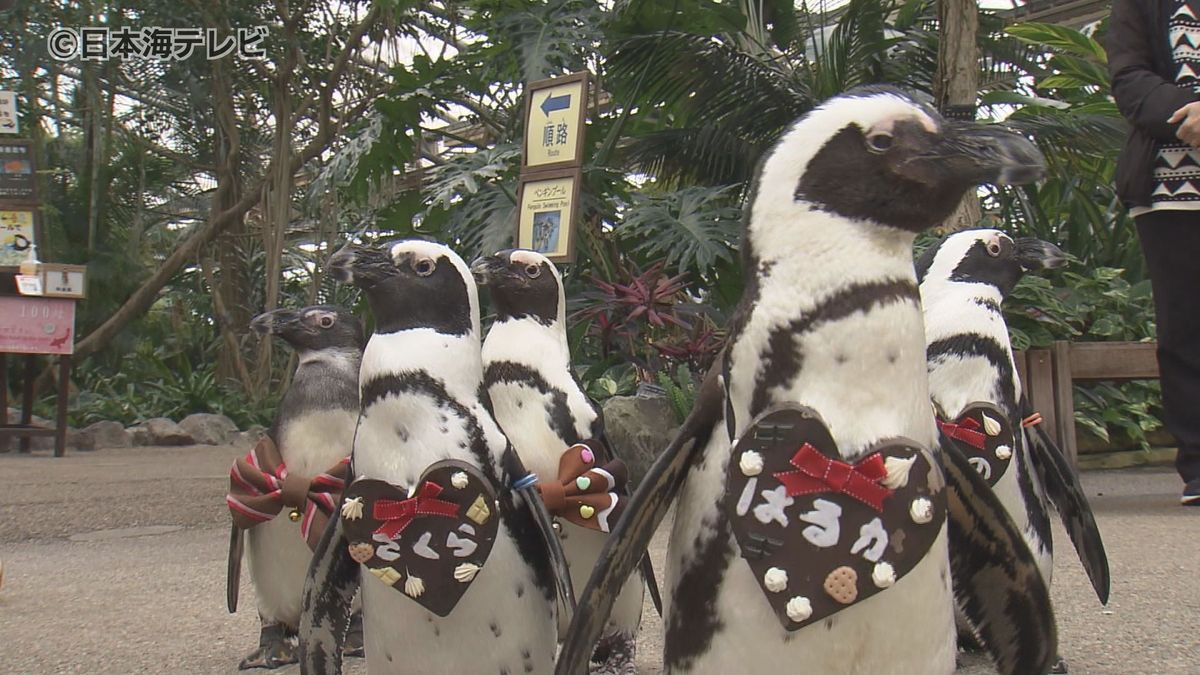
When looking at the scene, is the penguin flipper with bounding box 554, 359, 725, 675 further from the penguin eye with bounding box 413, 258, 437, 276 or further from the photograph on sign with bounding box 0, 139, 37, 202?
the photograph on sign with bounding box 0, 139, 37, 202

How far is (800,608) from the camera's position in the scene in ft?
3.66

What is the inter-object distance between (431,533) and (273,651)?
0.81 metres

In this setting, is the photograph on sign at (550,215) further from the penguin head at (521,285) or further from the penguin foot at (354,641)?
the penguin foot at (354,641)

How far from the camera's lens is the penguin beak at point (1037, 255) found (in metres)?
2.08

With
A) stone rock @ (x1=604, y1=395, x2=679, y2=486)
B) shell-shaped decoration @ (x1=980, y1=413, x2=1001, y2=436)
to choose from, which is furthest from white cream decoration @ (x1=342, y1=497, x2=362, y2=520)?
stone rock @ (x1=604, y1=395, x2=679, y2=486)

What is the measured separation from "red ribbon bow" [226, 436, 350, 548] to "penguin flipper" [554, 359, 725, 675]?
28.7 inches

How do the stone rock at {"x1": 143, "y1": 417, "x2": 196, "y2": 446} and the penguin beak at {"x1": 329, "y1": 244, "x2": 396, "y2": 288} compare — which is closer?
the penguin beak at {"x1": 329, "y1": 244, "x2": 396, "y2": 288}

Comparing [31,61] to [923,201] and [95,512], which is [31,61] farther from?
[923,201]

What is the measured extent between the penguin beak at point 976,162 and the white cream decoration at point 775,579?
16.8 inches

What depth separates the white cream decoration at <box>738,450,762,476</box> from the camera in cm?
114

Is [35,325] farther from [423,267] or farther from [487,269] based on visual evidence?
[423,267]

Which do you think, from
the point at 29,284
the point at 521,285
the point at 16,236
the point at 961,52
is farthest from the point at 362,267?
the point at 16,236

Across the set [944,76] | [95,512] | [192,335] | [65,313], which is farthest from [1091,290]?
[192,335]

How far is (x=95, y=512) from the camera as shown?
4.70 meters
